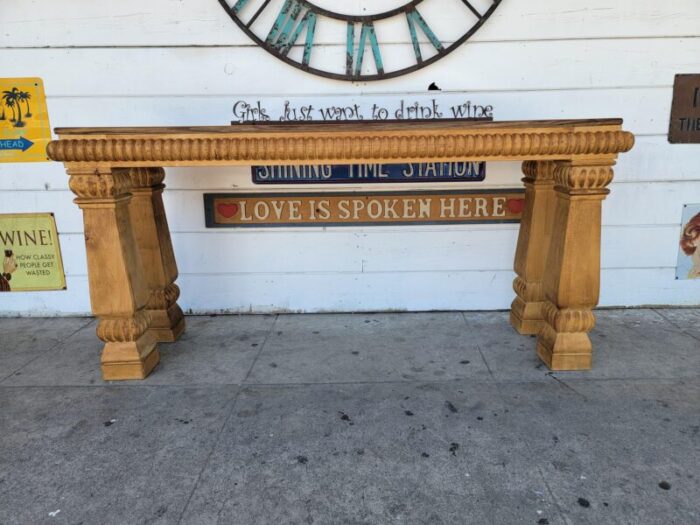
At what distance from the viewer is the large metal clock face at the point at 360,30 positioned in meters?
2.74

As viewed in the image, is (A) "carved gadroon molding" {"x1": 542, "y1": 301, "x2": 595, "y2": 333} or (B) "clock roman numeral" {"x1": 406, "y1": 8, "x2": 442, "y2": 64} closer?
(A) "carved gadroon molding" {"x1": 542, "y1": 301, "x2": 595, "y2": 333}

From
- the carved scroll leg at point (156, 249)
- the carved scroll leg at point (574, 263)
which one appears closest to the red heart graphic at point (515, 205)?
the carved scroll leg at point (574, 263)

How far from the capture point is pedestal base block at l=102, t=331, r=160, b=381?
225cm

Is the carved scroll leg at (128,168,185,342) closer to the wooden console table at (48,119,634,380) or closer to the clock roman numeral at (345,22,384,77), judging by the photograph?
the wooden console table at (48,119,634,380)

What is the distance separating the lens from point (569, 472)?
5.24 feet

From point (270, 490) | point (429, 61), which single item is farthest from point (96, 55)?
point (270, 490)

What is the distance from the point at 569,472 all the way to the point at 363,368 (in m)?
1.02

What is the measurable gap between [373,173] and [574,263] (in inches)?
50.2

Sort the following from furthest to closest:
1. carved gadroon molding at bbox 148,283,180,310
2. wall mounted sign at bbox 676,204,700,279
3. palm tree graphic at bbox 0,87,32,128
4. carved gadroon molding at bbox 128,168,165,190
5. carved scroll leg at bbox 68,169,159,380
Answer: wall mounted sign at bbox 676,204,700,279, palm tree graphic at bbox 0,87,32,128, carved gadroon molding at bbox 148,283,180,310, carved gadroon molding at bbox 128,168,165,190, carved scroll leg at bbox 68,169,159,380

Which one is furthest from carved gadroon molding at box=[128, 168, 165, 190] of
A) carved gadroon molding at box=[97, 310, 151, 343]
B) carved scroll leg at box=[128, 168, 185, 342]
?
carved gadroon molding at box=[97, 310, 151, 343]

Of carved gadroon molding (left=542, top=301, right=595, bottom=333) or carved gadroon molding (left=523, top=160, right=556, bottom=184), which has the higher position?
carved gadroon molding (left=523, top=160, right=556, bottom=184)

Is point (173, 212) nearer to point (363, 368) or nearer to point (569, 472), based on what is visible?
point (363, 368)

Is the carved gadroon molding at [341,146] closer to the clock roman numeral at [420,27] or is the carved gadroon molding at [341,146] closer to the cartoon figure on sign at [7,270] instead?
the clock roman numeral at [420,27]

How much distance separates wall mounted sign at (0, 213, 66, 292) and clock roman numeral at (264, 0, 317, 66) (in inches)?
68.0
